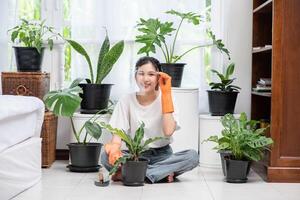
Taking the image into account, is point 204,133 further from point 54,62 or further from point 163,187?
point 54,62

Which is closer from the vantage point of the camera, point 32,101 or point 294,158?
point 32,101

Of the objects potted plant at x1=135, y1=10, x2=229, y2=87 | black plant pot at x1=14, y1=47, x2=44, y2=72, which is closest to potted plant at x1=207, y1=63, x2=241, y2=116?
potted plant at x1=135, y1=10, x2=229, y2=87

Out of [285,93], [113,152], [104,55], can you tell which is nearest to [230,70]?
[285,93]

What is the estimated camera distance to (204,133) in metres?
3.80

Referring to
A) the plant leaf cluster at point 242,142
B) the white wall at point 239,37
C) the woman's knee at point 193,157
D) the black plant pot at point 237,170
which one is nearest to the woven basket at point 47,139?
the woman's knee at point 193,157

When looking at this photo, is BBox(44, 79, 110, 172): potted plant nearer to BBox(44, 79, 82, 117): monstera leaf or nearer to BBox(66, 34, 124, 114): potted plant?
BBox(44, 79, 82, 117): monstera leaf

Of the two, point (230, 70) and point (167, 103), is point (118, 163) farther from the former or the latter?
point (230, 70)

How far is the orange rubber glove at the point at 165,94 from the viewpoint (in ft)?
10.3

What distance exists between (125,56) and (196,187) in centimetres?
153

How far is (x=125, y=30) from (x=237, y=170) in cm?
160

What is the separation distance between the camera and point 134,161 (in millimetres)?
2969

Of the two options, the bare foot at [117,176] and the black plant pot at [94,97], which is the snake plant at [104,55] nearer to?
the black plant pot at [94,97]

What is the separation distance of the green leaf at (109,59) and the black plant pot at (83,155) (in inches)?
21.7

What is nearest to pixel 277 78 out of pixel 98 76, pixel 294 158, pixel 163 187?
pixel 294 158
